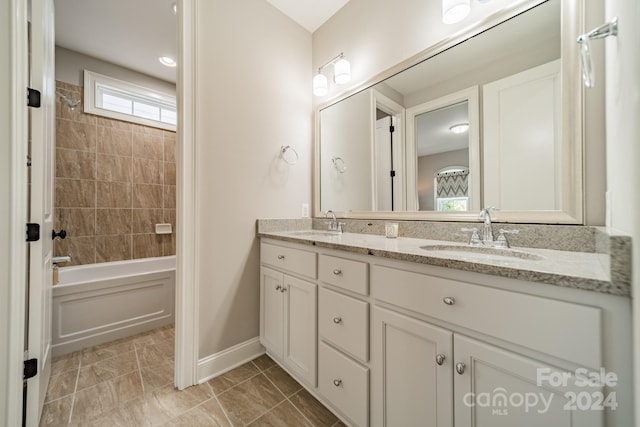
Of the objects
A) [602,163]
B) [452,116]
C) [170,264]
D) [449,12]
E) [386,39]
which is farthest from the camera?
[170,264]

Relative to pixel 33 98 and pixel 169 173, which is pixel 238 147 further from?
pixel 169 173

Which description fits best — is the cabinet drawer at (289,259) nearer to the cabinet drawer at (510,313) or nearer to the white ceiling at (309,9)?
the cabinet drawer at (510,313)

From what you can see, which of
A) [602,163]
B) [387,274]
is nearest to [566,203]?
[602,163]

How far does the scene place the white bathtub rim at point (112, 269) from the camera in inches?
88.3

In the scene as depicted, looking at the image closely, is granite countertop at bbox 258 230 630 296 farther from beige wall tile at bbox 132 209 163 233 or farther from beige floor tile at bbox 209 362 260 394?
beige wall tile at bbox 132 209 163 233

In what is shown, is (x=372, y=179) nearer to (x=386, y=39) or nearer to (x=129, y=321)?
(x=386, y=39)

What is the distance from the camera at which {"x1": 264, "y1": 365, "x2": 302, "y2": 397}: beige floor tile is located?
1.40 metres

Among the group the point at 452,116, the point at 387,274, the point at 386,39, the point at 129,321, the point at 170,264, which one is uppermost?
the point at 386,39

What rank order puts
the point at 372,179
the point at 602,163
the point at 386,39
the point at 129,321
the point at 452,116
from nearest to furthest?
1. the point at 602,163
2. the point at 452,116
3. the point at 386,39
4. the point at 372,179
5. the point at 129,321

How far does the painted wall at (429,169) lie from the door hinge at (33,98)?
1927mm

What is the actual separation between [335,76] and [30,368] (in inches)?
93.5

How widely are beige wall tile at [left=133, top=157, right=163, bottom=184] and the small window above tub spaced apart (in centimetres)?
45

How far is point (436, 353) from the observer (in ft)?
2.65

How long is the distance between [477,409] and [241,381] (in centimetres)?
131
